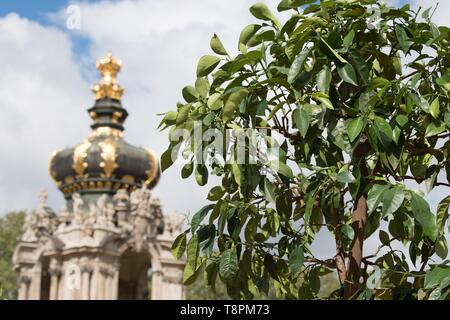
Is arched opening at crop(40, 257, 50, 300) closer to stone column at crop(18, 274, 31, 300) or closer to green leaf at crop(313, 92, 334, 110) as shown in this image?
stone column at crop(18, 274, 31, 300)

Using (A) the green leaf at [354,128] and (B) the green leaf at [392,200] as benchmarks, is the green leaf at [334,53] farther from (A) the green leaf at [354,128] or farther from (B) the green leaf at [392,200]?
(B) the green leaf at [392,200]

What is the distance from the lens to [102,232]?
91.6 feet

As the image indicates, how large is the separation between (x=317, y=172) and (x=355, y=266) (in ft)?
1.81

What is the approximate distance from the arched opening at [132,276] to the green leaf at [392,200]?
25128 millimetres

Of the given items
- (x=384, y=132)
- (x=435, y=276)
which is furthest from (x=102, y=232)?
(x=435, y=276)

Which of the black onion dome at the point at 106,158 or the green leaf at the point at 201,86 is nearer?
the green leaf at the point at 201,86

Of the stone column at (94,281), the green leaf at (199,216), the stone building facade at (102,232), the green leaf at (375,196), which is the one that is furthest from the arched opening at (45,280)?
the green leaf at (375,196)

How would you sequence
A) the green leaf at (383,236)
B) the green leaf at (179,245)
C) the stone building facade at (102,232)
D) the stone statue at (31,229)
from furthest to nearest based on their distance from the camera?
the stone statue at (31,229) < the stone building facade at (102,232) < the green leaf at (383,236) < the green leaf at (179,245)

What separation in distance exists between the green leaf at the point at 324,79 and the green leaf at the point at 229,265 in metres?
0.99

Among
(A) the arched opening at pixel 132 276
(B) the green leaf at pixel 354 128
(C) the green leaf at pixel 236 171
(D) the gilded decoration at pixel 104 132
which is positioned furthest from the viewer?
(D) the gilded decoration at pixel 104 132

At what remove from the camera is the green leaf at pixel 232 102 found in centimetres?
500

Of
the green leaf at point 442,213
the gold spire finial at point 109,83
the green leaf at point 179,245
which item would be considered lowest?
the green leaf at point 442,213

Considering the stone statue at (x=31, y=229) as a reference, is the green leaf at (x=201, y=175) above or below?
below

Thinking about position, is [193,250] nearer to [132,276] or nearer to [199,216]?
[199,216]
